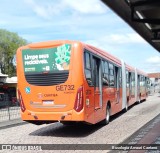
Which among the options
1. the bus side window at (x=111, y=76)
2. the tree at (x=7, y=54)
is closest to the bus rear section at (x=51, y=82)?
the bus side window at (x=111, y=76)

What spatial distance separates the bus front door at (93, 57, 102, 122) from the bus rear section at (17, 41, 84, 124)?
5.03 feet

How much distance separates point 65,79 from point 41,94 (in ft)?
3.26

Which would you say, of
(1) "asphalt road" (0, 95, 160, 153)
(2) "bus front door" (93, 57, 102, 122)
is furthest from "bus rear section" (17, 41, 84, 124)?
(2) "bus front door" (93, 57, 102, 122)

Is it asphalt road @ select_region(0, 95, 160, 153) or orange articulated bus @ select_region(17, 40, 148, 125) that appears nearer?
asphalt road @ select_region(0, 95, 160, 153)

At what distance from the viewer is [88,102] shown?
11.4m

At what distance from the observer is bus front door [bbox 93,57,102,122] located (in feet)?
40.7

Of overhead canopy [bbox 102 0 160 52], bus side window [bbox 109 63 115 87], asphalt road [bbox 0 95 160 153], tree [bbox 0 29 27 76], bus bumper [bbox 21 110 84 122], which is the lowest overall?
asphalt road [bbox 0 95 160 153]

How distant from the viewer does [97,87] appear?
12633mm

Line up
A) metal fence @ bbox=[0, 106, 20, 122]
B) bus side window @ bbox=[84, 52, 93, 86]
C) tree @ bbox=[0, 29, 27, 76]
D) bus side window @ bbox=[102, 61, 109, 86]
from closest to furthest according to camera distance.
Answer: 1. bus side window @ bbox=[84, 52, 93, 86]
2. bus side window @ bbox=[102, 61, 109, 86]
3. metal fence @ bbox=[0, 106, 20, 122]
4. tree @ bbox=[0, 29, 27, 76]

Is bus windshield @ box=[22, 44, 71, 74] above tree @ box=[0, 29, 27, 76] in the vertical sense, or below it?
below

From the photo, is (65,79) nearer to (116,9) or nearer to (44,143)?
(44,143)

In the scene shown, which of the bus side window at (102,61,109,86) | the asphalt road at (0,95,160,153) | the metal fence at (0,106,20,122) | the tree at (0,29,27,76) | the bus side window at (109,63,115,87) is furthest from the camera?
the tree at (0,29,27,76)

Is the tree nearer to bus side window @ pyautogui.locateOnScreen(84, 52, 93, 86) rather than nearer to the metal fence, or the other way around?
the metal fence

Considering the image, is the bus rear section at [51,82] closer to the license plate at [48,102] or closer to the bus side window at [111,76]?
the license plate at [48,102]
